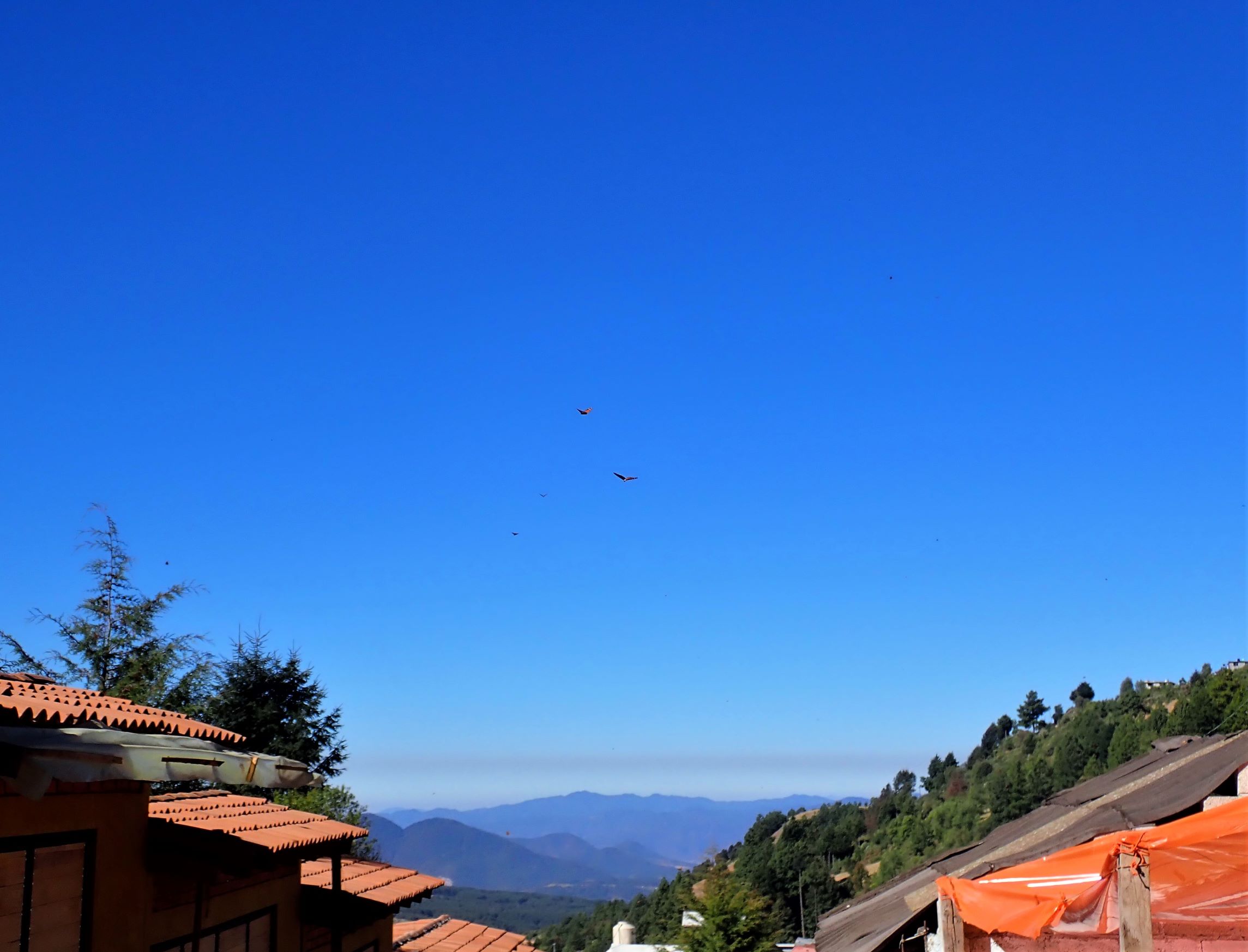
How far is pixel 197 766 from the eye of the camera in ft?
24.0

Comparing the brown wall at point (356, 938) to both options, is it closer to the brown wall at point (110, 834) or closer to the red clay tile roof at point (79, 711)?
the brown wall at point (110, 834)

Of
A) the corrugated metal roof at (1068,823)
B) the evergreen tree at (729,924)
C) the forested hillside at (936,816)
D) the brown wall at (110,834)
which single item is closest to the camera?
the brown wall at (110,834)

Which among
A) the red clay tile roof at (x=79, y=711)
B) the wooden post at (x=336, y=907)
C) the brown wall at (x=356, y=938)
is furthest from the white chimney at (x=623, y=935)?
the red clay tile roof at (x=79, y=711)

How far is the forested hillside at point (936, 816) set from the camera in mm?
48000

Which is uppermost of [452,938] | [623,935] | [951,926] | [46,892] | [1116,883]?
[46,892]

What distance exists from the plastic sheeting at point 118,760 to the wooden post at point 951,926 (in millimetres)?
6479

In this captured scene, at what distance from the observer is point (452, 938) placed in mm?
21125

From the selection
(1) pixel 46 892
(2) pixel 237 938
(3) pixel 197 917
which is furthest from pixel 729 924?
(1) pixel 46 892

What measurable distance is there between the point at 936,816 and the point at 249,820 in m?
55.8

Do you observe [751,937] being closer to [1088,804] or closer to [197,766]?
[1088,804]

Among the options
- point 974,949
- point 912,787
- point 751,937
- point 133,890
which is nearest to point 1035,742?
point 912,787

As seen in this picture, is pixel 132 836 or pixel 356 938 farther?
pixel 356 938

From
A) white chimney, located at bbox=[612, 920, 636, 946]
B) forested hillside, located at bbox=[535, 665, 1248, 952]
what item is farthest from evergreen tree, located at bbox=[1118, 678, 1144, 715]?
white chimney, located at bbox=[612, 920, 636, 946]

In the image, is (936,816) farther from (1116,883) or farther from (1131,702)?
(1116,883)
